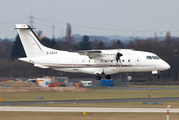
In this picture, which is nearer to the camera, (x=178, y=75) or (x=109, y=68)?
(x=109, y=68)

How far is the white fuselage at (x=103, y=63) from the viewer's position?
44219 mm

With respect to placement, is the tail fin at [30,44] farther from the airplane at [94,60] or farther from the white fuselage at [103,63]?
the white fuselage at [103,63]

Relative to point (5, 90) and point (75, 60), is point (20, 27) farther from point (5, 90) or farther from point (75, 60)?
point (5, 90)

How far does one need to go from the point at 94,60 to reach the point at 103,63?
1379mm

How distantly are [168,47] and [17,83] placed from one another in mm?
42667

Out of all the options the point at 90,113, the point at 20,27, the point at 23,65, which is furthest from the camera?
the point at 23,65

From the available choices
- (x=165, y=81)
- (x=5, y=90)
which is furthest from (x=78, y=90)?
(x=165, y=81)

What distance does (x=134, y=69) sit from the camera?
146ft

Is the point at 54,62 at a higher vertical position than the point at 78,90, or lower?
higher

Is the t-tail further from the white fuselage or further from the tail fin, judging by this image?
the white fuselage

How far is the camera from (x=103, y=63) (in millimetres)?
45344

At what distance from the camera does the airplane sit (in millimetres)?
44188

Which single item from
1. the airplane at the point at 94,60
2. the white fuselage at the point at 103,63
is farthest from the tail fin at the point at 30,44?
the white fuselage at the point at 103,63

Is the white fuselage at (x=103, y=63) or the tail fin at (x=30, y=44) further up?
the tail fin at (x=30, y=44)
